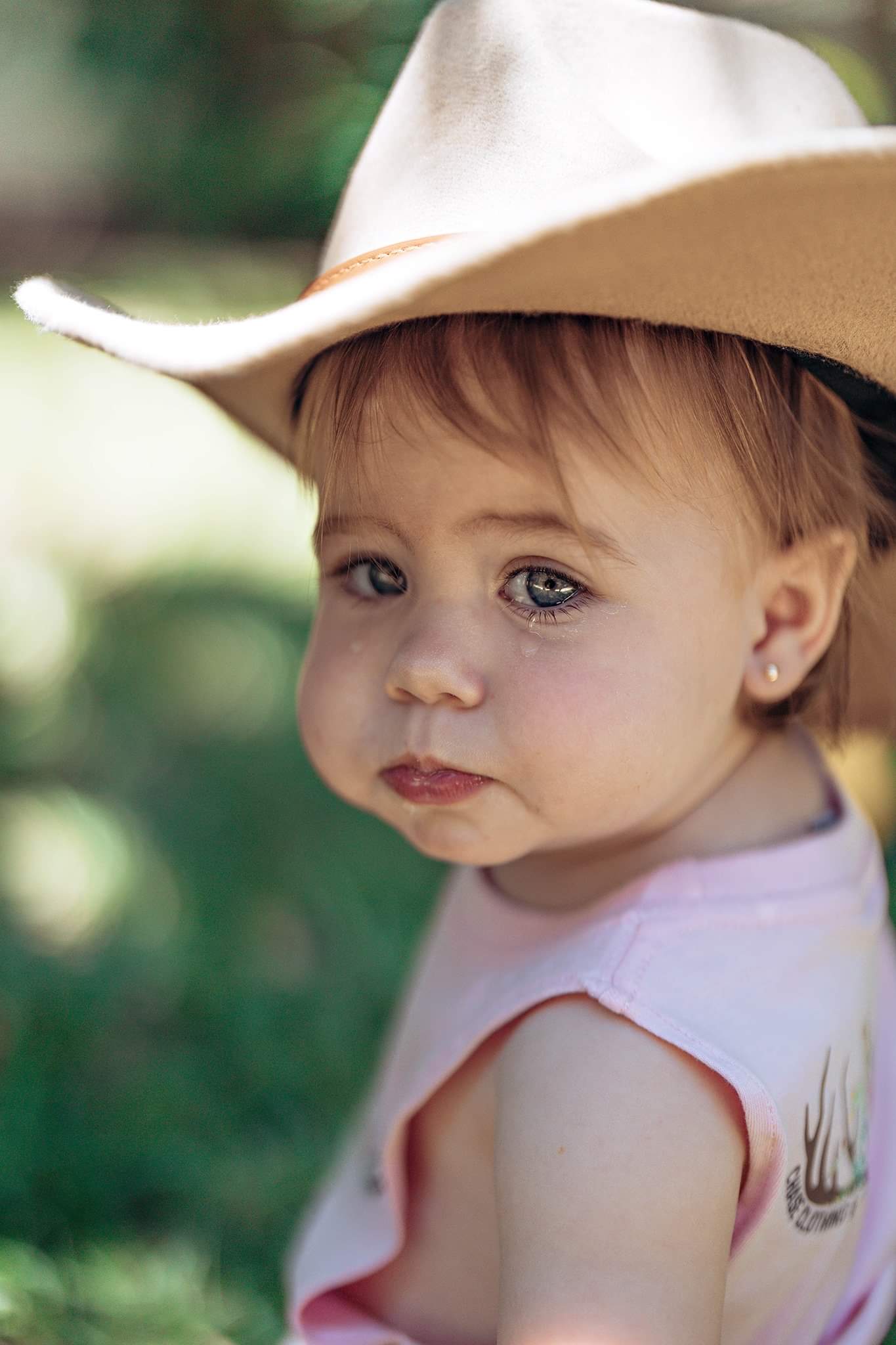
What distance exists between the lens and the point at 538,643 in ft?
3.55

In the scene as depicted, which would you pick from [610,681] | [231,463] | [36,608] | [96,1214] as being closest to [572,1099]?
[610,681]

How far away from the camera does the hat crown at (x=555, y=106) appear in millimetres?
1047

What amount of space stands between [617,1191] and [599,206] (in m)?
0.65

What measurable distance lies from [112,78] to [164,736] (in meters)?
2.17

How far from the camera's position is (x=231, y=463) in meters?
3.74

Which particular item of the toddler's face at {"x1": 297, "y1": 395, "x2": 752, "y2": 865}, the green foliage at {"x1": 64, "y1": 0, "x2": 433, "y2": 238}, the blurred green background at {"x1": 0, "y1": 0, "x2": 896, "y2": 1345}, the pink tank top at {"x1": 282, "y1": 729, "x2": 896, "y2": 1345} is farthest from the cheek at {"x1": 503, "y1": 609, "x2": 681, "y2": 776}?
the green foliage at {"x1": 64, "y1": 0, "x2": 433, "y2": 238}

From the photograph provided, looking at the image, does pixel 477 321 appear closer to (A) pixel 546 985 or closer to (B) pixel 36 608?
(A) pixel 546 985

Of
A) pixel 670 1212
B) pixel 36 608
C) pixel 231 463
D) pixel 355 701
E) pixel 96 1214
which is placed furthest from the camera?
pixel 231 463

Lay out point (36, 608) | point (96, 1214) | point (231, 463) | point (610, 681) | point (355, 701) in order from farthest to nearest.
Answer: point (231, 463) < point (36, 608) < point (96, 1214) < point (355, 701) < point (610, 681)

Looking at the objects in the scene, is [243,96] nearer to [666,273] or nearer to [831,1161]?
[666,273]

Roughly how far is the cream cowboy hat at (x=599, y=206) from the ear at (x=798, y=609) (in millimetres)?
116

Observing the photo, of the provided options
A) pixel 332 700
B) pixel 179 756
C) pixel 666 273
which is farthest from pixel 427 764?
pixel 179 756

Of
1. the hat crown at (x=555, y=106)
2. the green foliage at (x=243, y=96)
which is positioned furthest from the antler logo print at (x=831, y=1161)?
the green foliage at (x=243, y=96)

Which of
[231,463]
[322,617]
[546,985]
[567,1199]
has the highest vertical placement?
[231,463]
